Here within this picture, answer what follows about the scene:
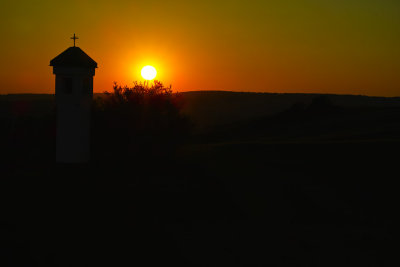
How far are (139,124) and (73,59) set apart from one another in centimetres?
493

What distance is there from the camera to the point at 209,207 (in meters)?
20.3

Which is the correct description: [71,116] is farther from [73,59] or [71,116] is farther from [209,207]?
[209,207]

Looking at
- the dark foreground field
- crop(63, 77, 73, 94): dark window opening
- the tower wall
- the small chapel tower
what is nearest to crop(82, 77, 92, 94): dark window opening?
the small chapel tower

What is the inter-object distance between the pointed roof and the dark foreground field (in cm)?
519

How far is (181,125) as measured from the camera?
3284 cm

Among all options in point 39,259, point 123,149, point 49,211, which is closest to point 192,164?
point 123,149

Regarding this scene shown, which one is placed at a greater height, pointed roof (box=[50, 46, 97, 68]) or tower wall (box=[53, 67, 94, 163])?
pointed roof (box=[50, 46, 97, 68])

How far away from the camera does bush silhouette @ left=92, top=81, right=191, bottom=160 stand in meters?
29.7

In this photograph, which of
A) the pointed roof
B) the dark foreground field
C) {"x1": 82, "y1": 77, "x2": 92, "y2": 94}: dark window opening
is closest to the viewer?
the dark foreground field

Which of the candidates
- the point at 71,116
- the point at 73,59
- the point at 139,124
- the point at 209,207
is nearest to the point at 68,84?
the point at 73,59

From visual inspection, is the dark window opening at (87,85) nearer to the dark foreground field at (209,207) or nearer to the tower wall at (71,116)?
the tower wall at (71,116)

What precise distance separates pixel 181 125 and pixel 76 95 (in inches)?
278

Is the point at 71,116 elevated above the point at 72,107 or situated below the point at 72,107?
below

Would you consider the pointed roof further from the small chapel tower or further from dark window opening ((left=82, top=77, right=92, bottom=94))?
dark window opening ((left=82, top=77, right=92, bottom=94))
